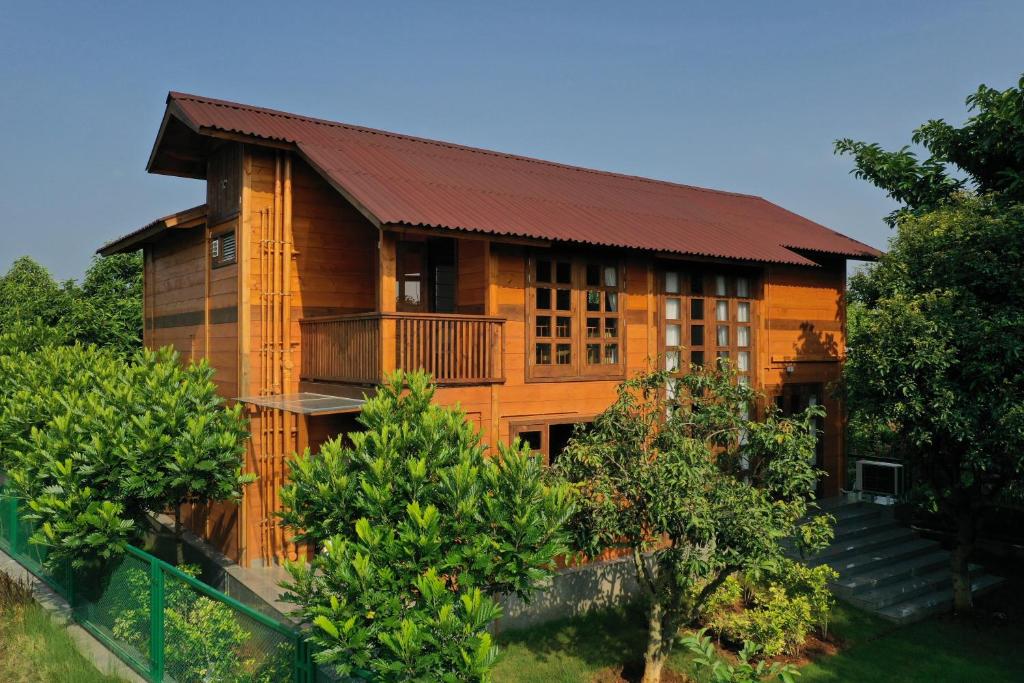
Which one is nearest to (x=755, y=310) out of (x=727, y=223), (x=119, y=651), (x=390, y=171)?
(x=727, y=223)

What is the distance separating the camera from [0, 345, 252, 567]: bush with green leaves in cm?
877

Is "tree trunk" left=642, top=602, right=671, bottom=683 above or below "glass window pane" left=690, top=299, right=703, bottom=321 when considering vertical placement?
below

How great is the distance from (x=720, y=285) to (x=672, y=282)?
1347 mm

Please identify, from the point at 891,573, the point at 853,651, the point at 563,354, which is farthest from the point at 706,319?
the point at 853,651

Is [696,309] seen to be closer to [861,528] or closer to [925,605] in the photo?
[861,528]

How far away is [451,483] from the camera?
6.75m

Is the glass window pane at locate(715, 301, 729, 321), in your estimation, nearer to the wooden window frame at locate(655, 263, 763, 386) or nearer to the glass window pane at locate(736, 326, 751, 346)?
the wooden window frame at locate(655, 263, 763, 386)

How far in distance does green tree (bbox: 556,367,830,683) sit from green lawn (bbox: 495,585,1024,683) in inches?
39.2

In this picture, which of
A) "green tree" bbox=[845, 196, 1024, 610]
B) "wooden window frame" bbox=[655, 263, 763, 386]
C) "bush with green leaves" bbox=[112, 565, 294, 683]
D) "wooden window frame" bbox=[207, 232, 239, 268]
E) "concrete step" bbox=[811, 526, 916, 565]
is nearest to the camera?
"bush with green leaves" bbox=[112, 565, 294, 683]

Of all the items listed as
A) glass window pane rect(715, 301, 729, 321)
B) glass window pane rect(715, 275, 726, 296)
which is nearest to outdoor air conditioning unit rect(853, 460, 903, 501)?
glass window pane rect(715, 301, 729, 321)

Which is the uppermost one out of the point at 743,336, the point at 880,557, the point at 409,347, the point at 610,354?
the point at 743,336

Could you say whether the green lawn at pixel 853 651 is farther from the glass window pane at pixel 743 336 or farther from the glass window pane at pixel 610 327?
the glass window pane at pixel 743 336

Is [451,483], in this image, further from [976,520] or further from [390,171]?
[976,520]

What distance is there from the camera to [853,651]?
11047 mm
